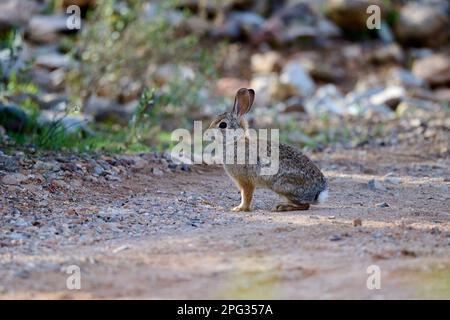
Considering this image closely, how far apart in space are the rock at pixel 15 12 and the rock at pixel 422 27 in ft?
28.3

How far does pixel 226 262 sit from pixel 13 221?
6.92 feet

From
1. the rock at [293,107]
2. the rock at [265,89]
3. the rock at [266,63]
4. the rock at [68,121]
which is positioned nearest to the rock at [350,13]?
the rock at [266,63]

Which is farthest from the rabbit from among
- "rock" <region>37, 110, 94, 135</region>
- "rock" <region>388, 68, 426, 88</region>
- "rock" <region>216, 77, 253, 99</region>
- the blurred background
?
"rock" <region>388, 68, 426, 88</region>

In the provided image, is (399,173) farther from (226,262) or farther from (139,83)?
(139,83)

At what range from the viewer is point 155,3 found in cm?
1914

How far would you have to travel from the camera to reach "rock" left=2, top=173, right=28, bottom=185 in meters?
7.67

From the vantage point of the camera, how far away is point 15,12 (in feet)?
59.9

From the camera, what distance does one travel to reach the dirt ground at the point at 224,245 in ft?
16.5

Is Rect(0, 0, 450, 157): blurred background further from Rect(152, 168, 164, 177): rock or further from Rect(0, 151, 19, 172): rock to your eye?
Rect(152, 168, 164, 177): rock

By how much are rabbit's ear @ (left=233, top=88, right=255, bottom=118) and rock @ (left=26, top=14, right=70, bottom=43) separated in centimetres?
1104

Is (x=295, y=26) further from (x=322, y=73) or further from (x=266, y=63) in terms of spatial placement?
(x=322, y=73)

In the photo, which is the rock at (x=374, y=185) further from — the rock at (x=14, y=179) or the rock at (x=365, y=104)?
the rock at (x=365, y=104)

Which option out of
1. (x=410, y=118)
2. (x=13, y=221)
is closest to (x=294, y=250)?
(x=13, y=221)

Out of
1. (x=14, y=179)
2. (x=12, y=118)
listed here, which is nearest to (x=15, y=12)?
(x=12, y=118)
